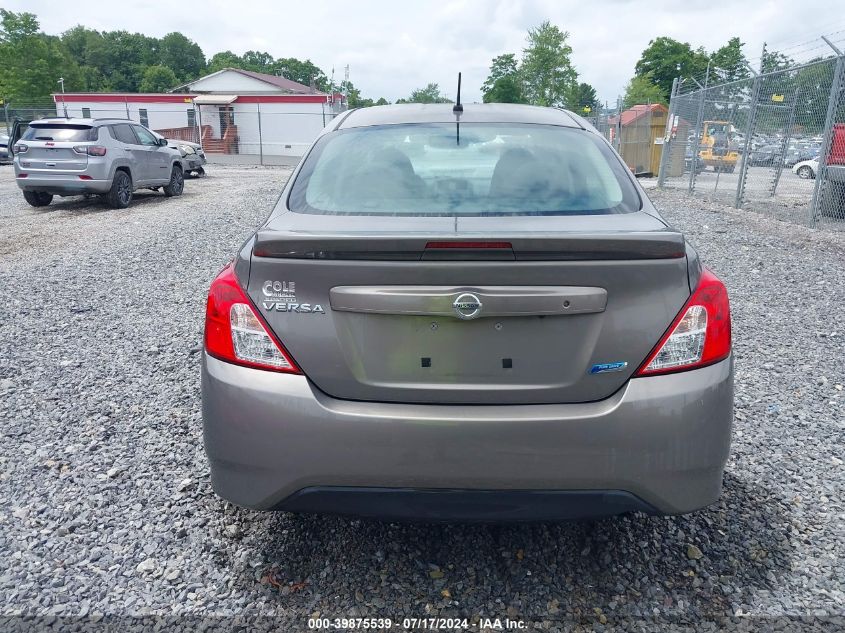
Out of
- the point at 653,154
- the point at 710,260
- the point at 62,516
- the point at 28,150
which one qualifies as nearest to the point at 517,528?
the point at 62,516

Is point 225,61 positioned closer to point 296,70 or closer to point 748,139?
point 296,70

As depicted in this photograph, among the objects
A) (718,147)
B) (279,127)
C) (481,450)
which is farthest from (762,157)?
(279,127)

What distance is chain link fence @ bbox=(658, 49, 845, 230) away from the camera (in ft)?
36.4

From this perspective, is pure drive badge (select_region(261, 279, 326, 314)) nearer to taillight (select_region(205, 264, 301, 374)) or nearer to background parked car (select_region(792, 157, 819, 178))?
taillight (select_region(205, 264, 301, 374))

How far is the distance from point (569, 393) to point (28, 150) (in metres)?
14.2

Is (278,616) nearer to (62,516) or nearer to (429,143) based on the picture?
(62,516)

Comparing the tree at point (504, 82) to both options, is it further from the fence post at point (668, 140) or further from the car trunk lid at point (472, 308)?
the car trunk lid at point (472, 308)

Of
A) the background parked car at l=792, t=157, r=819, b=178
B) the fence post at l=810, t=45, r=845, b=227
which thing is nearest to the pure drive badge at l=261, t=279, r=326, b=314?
the fence post at l=810, t=45, r=845, b=227

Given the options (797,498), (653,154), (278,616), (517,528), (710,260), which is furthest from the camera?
(653,154)

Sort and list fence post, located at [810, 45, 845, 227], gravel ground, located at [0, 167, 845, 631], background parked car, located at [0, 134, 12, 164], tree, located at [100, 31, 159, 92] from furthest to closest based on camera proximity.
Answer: tree, located at [100, 31, 159, 92] → background parked car, located at [0, 134, 12, 164] → fence post, located at [810, 45, 845, 227] → gravel ground, located at [0, 167, 845, 631]

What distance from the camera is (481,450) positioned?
213 cm

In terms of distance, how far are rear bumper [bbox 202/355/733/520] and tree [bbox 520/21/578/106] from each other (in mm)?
88219

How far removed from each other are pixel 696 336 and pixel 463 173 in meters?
1.21

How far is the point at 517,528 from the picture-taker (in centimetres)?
295
